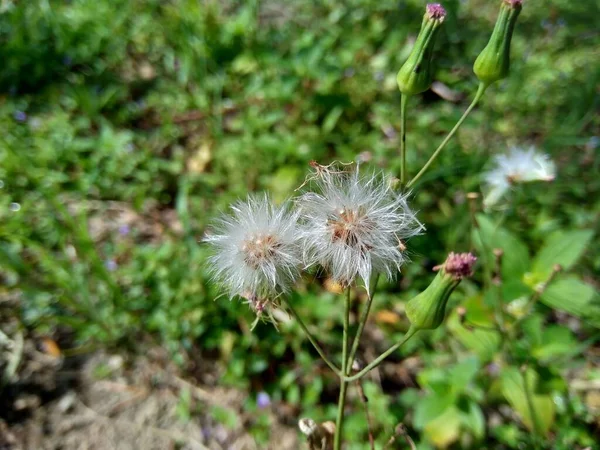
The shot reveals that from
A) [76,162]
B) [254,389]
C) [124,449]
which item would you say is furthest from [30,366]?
[76,162]

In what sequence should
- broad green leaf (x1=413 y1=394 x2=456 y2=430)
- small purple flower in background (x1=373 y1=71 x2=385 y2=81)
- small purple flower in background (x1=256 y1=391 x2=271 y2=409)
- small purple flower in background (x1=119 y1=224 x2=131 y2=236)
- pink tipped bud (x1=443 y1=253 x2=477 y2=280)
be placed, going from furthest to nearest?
1. small purple flower in background (x1=373 y1=71 x2=385 y2=81)
2. small purple flower in background (x1=119 y1=224 x2=131 y2=236)
3. small purple flower in background (x1=256 y1=391 x2=271 y2=409)
4. broad green leaf (x1=413 y1=394 x2=456 y2=430)
5. pink tipped bud (x1=443 y1=253 x2=477 y2=280)

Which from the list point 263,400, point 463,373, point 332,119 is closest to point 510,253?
point 463,373

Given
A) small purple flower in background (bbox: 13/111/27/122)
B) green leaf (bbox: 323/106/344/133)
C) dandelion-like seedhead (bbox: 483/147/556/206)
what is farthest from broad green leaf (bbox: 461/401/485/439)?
small purple flower in background (bbox: 13/111/27/122)

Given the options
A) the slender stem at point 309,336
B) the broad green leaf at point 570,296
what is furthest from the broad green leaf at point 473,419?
the slender stem at point 309,336

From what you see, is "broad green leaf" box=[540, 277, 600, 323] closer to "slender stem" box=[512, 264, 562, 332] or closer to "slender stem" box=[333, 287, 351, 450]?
"slender stem" box=[512, 264, 562, 332]

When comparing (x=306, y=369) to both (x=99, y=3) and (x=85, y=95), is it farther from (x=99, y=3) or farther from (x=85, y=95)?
(x=99, y=3)

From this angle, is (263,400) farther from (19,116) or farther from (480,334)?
(19,116)

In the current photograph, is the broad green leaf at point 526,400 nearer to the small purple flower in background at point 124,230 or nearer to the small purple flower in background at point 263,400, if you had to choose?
the small purple flower in background at point 263,400
